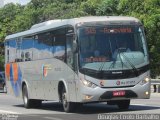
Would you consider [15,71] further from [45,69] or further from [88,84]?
[88,84]

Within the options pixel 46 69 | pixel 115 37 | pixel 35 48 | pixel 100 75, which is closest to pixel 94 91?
pixel 100 75

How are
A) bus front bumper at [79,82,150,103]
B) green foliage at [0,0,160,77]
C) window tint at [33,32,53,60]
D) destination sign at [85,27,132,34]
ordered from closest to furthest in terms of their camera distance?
bus front bumper at [79,82,150,103], destination sign at [85,27,132,34], window tint at [33,32,53,60], green foliage at [0,0,160,77]

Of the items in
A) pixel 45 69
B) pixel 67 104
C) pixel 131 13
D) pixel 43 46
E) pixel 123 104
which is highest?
pixel 131 13

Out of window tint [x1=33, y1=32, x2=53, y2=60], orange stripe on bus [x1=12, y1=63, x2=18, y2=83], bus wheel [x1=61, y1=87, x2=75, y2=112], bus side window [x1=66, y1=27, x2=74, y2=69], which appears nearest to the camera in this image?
bus side window [x1=66, y1=27, x2=74, y2=69]

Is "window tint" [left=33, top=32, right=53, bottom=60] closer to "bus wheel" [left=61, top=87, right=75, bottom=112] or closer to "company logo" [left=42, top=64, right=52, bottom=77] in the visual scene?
"company logo" [left=42, top=64, right=52, bottom=77]

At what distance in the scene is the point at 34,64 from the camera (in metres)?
22.9

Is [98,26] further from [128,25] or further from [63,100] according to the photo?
[63,100]

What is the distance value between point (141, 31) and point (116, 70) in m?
1.71

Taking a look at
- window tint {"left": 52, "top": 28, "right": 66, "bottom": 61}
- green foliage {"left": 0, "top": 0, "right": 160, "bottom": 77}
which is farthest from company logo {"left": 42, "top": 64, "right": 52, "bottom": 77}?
green foliage {"left": 0, "top": 0, "right": 160, "bottom": 77}

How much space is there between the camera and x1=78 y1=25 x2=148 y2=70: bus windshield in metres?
18.1

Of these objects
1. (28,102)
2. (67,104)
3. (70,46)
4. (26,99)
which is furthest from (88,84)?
(26,99)

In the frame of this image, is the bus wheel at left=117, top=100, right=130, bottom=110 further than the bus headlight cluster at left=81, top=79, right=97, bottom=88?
Yes

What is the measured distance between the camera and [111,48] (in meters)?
18.3

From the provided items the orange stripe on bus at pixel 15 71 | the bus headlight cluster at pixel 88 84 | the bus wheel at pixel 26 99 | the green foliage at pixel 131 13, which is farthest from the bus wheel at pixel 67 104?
the green foliage at pixel 131 13
